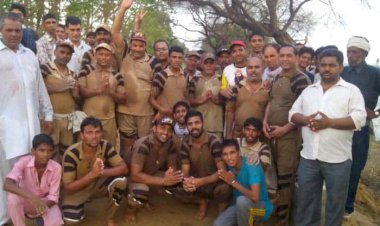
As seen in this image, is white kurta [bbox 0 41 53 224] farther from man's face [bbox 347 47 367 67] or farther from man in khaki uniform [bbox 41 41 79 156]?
man's face [bbox 347 47 367 67]

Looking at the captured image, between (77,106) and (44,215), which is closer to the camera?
(44,215)

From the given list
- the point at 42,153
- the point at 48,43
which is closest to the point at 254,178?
the point at 42,153

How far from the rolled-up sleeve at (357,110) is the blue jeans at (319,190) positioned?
47cm

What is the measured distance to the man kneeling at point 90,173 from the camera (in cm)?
489

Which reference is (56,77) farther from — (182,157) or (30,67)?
(182,157)

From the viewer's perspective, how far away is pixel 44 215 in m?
4.61

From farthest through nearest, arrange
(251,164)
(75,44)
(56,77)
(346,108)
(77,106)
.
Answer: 1. (75,44)
2. (77,106)
3. (56,77)
4. (251,164)
5. (346,108)

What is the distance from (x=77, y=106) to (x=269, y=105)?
2669mm

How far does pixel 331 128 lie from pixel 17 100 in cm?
357

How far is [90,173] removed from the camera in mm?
4805

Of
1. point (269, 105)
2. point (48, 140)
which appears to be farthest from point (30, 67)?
point (269, 105)

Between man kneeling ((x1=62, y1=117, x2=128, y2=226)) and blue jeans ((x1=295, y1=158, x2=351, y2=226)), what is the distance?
7.10 ft

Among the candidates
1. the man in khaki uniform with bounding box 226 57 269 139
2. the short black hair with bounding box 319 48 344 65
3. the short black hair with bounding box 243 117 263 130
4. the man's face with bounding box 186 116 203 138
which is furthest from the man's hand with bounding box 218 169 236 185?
the short black hair with bounding box 319 48 344 65

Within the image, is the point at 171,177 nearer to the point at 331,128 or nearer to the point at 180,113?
the point at 180,113
